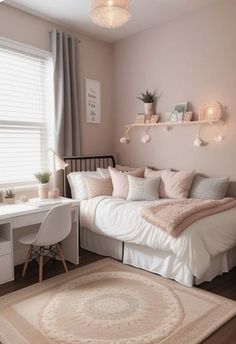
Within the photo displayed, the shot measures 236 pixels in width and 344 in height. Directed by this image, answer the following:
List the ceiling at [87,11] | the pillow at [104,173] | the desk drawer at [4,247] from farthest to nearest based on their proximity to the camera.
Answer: the pillow at [104,173] → the ceiling at [87,11] → the desk drawer at [4,247]

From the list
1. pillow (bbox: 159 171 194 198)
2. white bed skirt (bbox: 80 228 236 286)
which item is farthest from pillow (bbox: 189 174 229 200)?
white bed skirt (bbox: 80 228 236 286)

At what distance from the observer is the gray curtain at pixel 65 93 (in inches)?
145

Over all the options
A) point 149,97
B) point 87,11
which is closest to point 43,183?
point 149,97

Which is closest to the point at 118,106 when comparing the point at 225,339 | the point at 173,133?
the point at 173,133

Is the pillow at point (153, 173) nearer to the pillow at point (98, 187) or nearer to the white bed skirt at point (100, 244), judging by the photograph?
the pillow at point (98, 187)

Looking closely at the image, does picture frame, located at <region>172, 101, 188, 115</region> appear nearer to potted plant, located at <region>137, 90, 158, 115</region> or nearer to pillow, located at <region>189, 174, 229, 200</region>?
potted plant, located at <region>137, 90, 158, 115</region>

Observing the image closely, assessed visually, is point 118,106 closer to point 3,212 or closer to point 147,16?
point 147,16

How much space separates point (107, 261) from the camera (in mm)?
3256

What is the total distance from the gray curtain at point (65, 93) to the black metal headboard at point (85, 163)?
0.36 feet

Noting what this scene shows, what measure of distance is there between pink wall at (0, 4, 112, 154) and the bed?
1186 mm

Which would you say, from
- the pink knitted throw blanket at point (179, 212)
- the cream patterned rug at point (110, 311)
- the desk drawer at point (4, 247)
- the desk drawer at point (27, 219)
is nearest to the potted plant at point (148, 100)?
the pink knitted throw blanket at point (179, 212)

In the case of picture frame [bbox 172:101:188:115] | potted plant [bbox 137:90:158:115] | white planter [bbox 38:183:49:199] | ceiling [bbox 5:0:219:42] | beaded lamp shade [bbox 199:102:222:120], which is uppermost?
ceiling [bbox 5:0:219:42]

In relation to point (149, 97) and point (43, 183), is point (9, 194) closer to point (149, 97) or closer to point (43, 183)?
point (43, 183)

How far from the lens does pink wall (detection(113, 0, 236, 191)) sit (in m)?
3.37
